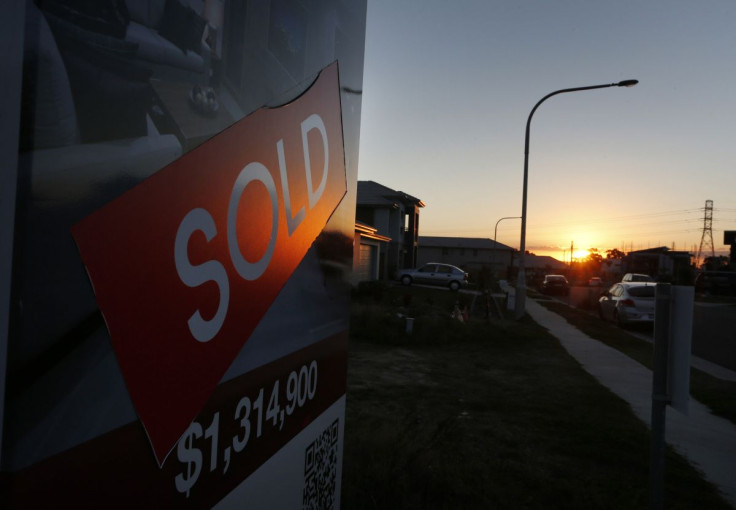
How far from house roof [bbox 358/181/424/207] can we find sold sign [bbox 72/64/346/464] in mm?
36256

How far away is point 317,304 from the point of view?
224cm

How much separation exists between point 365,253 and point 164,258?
94.9ft

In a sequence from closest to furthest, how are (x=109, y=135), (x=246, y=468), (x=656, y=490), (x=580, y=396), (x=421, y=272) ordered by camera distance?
(x=109, y=135), (x=246, y=468), (x=656, y=490), (x=580, y=396), (x=421, y=272)

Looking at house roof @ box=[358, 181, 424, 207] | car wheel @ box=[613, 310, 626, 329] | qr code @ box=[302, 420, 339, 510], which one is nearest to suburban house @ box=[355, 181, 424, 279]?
house roof @ box=[358, 181, 424, 207]

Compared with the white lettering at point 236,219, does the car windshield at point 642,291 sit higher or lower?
lower

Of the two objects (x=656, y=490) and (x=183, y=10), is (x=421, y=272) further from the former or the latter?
(x=183, y=10)

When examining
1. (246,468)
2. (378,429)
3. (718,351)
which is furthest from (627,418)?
(718,351)

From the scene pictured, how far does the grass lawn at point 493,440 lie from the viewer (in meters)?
4.34

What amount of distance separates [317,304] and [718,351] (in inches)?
546

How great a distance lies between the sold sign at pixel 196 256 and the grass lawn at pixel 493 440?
285cm

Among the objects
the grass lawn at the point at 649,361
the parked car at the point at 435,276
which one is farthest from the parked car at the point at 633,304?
the parked car at the point at 435,276

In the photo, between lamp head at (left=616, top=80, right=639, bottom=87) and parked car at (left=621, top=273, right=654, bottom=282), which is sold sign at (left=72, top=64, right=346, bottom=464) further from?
parked car at (left=621, top=273, right=654, bottom=282)

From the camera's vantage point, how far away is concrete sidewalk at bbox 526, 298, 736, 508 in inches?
208

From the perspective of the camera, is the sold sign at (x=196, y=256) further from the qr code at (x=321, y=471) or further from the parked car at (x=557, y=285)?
the parked car at (x=557, y=285)
